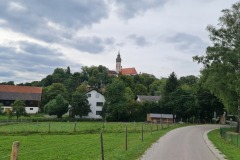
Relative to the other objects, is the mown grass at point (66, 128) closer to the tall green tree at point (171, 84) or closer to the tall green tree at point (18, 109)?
the tall green tree at point (18, 109)

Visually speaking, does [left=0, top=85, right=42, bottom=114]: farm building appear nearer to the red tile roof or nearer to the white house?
the red tile roof

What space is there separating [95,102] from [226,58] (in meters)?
52.7

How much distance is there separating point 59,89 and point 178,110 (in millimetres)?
48280

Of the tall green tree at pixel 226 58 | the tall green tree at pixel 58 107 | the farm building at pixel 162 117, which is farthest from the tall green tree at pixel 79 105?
the tall green tree at pixel 226 58

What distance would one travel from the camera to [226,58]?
4606 centimetres

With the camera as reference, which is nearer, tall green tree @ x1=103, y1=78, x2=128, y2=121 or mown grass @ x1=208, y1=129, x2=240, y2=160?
mown grass @ x1=208, y1=129, x2=240, y2=160

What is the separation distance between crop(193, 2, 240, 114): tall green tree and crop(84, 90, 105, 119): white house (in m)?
A: 48.0

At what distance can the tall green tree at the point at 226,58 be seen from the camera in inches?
1789

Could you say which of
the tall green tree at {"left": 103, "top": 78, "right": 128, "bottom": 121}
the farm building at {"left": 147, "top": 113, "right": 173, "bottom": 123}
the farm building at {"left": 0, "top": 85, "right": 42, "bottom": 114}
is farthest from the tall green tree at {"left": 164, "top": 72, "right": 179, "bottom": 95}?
the farm building at {"left": 0, "top": 85, "right": 42, "bottom": 114}

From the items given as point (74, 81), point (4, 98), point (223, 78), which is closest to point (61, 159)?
point (223, 78)

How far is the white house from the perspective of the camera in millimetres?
92338

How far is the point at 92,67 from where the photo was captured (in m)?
168

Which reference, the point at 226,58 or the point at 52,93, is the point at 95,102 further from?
the point at 226,58

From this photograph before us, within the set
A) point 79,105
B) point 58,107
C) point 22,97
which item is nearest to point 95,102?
point 79,105
